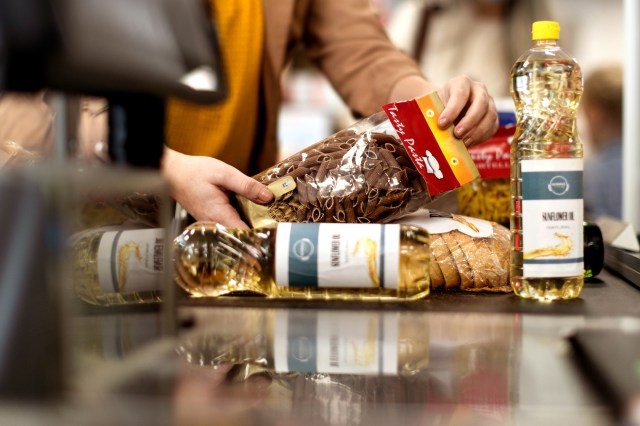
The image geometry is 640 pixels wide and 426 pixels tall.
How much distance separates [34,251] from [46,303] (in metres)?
0.03

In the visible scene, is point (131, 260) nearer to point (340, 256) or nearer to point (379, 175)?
point (340, 256)

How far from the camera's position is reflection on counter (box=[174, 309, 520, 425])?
0.57 m

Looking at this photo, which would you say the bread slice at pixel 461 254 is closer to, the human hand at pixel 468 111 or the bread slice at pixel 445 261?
the bread slice at pixel 445 261

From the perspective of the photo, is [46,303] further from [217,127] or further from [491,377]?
[217,127]

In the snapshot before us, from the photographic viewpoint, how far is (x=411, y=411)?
1.82ft

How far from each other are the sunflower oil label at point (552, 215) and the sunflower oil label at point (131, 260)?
1.55 ft

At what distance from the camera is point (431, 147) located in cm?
105

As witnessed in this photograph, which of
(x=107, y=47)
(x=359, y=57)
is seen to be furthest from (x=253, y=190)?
(x=359, y=57)

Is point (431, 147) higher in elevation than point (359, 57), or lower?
lower

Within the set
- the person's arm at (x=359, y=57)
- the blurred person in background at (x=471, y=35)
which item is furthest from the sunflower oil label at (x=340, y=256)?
the blurred person in background at (x=471, y=35)

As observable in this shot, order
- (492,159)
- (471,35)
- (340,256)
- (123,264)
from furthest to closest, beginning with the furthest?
(471,35), (492,159), (340,256), (123,264)

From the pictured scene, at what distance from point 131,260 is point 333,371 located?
21 cm

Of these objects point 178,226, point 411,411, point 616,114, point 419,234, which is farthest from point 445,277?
point 616,114

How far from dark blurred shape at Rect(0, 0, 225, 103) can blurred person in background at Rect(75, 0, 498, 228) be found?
529 mm
